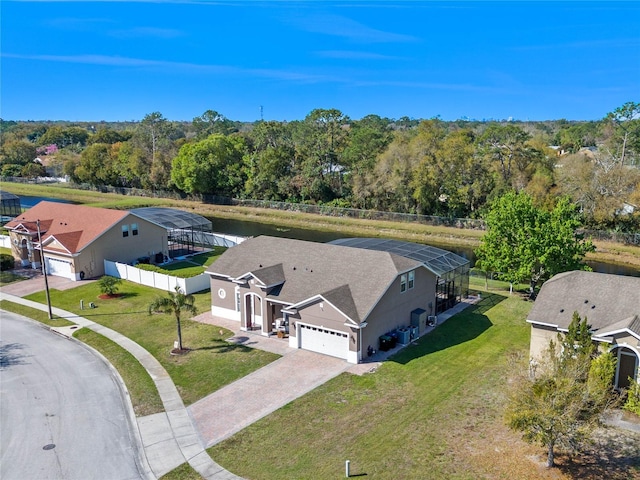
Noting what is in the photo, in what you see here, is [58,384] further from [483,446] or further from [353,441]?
[483,446]

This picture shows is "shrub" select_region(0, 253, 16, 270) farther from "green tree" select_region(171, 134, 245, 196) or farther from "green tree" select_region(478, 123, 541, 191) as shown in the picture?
"green tree" select_region(478, 123, 541, 191)

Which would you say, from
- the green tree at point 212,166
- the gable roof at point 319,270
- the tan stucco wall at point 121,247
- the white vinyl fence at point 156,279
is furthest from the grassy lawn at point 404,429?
the green tree at point 212,166

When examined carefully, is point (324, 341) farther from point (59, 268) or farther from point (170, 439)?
point (59, 268)

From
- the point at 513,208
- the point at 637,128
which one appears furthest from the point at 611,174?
the point at 513,208

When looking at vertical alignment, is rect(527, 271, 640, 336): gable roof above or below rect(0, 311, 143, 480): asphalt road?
above

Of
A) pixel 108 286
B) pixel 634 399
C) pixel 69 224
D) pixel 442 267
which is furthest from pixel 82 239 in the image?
pixel 634 399

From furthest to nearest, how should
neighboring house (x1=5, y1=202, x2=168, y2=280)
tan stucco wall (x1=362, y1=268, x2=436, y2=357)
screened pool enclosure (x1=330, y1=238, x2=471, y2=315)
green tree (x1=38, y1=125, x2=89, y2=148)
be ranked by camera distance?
1. green tree (x1=38, y1=125, x2=89, y2=148)
2. neighboring house (x1=5, y1=202, x2=168, y2=280)
3. screened pool enclosure (x1=330, y1=238, x2=471, y2=315)
4. tan stucco wall (x1=362, y1=268, x2=436, y2=357)

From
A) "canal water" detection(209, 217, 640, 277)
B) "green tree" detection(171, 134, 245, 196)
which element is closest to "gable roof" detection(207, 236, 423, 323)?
"canal water" detection(209, 217, 640, 277)
